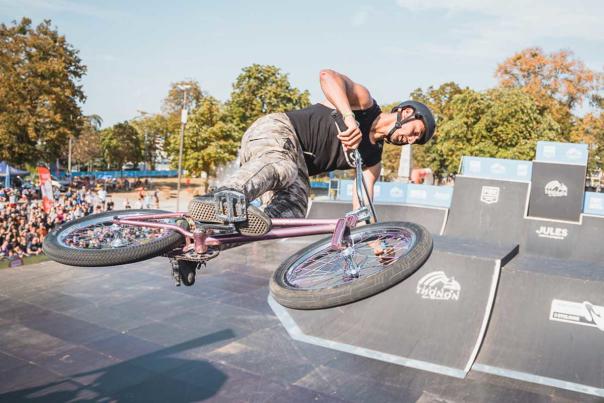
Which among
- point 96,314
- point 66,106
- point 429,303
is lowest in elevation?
→ point 96,314

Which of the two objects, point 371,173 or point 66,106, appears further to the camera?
point 66,106

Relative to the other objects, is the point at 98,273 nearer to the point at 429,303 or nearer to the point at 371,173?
the point at 429,303

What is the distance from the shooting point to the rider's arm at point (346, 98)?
3.87 meters

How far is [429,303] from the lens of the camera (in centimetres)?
1059

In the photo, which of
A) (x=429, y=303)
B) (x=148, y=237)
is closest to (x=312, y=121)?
(x=148, y=237)

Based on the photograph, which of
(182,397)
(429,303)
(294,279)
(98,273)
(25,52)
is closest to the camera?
(294,279)

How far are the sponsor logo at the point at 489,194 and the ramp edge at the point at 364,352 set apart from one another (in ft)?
41.1

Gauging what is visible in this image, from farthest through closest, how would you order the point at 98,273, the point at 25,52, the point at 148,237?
the point at 25,52 < the point at 98,273 < the point at 148,237

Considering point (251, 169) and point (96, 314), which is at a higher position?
point (251, 169)

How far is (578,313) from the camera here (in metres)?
9.27

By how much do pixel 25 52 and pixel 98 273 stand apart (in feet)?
102

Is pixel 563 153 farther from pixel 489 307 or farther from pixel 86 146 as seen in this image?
Answer: pixel 86 146

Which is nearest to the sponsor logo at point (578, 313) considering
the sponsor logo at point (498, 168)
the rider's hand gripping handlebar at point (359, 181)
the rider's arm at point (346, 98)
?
the rider's hand gripping handlebar at point (359, 181)

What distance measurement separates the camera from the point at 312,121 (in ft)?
14.9
